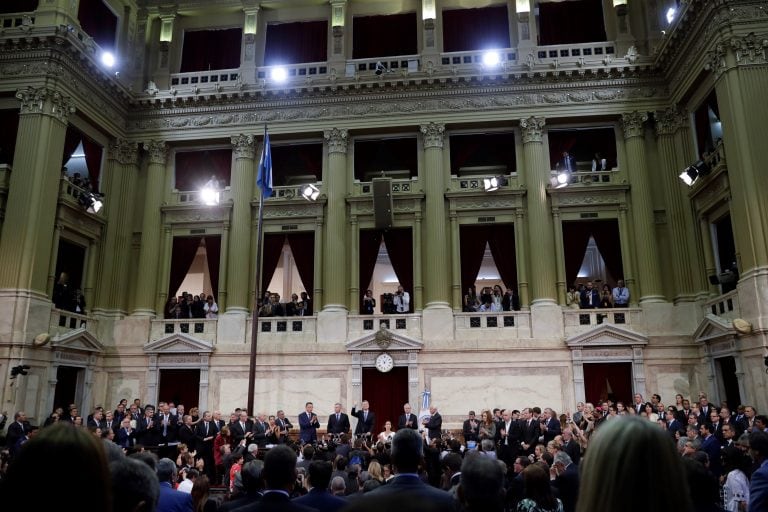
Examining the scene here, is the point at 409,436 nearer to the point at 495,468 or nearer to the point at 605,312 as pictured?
the point at 495,468

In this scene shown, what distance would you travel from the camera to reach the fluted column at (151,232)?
2080 cm

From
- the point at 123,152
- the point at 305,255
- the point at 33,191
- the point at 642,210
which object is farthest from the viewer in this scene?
the point at 123,152

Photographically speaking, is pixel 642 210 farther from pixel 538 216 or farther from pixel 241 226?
pixel 241 226

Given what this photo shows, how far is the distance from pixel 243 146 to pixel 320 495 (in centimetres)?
1824

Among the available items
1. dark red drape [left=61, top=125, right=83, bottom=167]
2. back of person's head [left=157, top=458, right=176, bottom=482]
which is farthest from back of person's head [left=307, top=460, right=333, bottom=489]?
dark red drape [left=61, top=125, right=83, bottom=167]

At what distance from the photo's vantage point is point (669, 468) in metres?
1.83

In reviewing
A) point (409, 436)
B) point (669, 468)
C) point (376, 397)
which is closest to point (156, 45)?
point (376, 397)

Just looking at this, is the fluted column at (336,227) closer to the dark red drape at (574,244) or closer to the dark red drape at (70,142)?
the dark red drape at (574,244)

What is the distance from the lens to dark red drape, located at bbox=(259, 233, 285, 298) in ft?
69.9

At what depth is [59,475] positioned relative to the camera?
1769mm

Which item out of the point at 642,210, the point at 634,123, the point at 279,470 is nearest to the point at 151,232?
the point at 642,210

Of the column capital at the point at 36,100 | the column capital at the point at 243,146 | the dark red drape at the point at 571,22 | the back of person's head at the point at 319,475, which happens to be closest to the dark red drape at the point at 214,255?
the column capital at the point at 243,146

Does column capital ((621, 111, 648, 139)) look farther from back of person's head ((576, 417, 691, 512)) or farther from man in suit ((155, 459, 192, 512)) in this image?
back of person's head ((576, 417, 691, 512))

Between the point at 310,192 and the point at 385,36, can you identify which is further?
the point at 385,36
